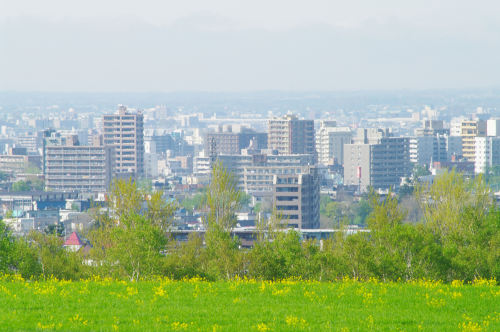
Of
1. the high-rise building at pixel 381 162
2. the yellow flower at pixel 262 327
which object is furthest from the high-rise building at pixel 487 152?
the yellow flower at pixel 262 327

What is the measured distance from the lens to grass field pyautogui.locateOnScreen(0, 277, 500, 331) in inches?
683

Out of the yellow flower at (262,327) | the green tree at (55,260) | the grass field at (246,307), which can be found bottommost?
the green tree at (55,260)

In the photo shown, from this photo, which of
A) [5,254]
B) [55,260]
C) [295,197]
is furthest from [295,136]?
[5,254]

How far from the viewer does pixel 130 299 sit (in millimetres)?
19828

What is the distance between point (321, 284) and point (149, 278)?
6473 millimetres

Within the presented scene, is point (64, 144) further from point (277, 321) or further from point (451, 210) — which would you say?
point (277, 321)

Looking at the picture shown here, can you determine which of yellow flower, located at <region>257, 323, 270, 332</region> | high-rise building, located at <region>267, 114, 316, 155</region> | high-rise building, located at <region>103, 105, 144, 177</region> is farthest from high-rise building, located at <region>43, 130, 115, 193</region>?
yellow flower, located at <region>257, 323, 270, 332</region>

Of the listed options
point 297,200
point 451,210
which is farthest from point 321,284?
point 297,200

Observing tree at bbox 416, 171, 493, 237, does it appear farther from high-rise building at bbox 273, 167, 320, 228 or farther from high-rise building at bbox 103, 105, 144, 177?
high-rise building at bbox 103, 105, 144, 177

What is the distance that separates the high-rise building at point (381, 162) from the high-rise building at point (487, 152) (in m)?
13.2

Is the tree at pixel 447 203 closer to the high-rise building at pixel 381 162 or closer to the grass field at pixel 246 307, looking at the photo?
the grass field at pixel 246 307

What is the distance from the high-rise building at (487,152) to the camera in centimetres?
17138

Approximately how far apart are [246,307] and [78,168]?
135791 mm

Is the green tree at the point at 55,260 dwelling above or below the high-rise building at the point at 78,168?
above
